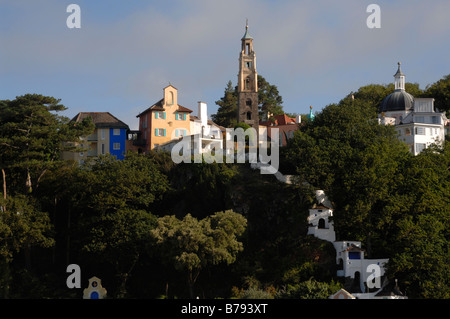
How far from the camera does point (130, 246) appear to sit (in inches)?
2726

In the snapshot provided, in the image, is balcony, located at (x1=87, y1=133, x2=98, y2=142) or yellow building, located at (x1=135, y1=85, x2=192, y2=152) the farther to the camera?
yellow building, located at (x1=135, y1=85, x2=192, y2=152)

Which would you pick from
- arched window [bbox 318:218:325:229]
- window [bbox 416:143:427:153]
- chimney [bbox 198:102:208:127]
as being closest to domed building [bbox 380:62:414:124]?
window [bbox 416:143:427:153]

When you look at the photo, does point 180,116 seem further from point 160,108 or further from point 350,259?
point 350,259

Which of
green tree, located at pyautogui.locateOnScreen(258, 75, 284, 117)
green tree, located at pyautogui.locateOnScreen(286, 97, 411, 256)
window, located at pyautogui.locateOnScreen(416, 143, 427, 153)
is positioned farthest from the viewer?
green tree, located at pyautogui.locateOnScreen(258, 75, 284, 117)

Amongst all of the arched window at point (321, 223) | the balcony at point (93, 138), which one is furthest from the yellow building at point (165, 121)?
the arched window at point (321, 223)

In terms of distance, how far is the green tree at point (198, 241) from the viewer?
210ft

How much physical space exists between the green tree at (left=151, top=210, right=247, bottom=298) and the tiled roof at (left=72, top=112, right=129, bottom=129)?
73.9ft

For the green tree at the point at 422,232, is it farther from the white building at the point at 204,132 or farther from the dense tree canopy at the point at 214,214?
the white building at the point at 204,132

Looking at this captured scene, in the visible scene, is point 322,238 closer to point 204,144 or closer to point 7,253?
point 204,144

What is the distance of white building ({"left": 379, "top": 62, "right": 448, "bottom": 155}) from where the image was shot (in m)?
92.2

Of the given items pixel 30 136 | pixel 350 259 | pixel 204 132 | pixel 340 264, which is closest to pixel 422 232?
pixel 350 259

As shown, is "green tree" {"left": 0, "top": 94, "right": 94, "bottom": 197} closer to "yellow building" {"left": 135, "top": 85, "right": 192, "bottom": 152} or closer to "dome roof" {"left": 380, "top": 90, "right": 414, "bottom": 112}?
"yellow building" {"left": 135, "top": 85, "right": 192, "bottom": 152}

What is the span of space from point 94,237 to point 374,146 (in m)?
27.1
